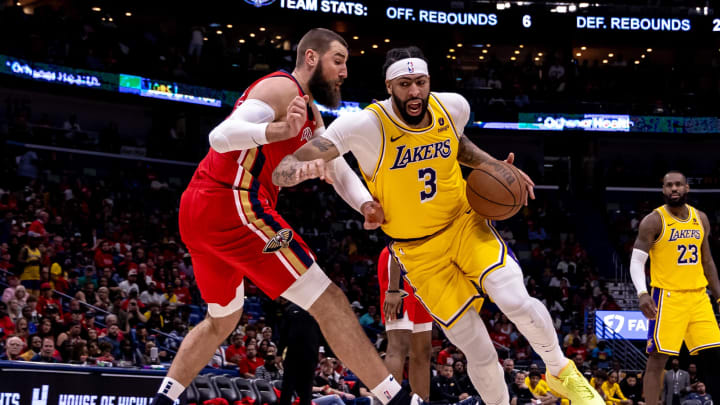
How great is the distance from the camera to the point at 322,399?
8.25m

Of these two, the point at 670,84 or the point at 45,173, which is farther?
the point at 670,84

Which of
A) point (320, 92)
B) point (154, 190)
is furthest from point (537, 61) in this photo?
point (320, 92)

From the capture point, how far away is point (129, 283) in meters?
15.1

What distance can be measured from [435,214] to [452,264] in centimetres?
36

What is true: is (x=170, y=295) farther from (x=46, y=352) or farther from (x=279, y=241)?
(x=279, y=241)

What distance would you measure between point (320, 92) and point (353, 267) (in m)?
17.0

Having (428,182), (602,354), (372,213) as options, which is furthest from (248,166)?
(602,354)

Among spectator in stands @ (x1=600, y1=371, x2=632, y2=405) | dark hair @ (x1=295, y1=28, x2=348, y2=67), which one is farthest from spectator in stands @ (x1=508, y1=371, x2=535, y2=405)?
dark hair @ (x1=295, y1=28, x2=348, y2=67)

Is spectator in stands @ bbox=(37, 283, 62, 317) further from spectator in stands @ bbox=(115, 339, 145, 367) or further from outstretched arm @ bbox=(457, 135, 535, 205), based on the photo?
outstretched arm @ bbox=(457, 135, 535, 205)

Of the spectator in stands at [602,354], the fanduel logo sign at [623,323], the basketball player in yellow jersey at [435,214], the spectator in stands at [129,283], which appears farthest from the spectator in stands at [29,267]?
the fanduel logo sign at [623,323]

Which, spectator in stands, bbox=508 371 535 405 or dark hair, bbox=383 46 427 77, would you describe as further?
spectator in stands, bbox=508 371 535 405

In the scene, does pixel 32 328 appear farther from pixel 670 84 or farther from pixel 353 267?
pixel 670 84

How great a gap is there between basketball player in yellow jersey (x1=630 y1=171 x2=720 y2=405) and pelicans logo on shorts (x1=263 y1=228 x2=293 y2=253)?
4363 mm

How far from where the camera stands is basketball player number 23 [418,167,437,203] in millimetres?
5344
